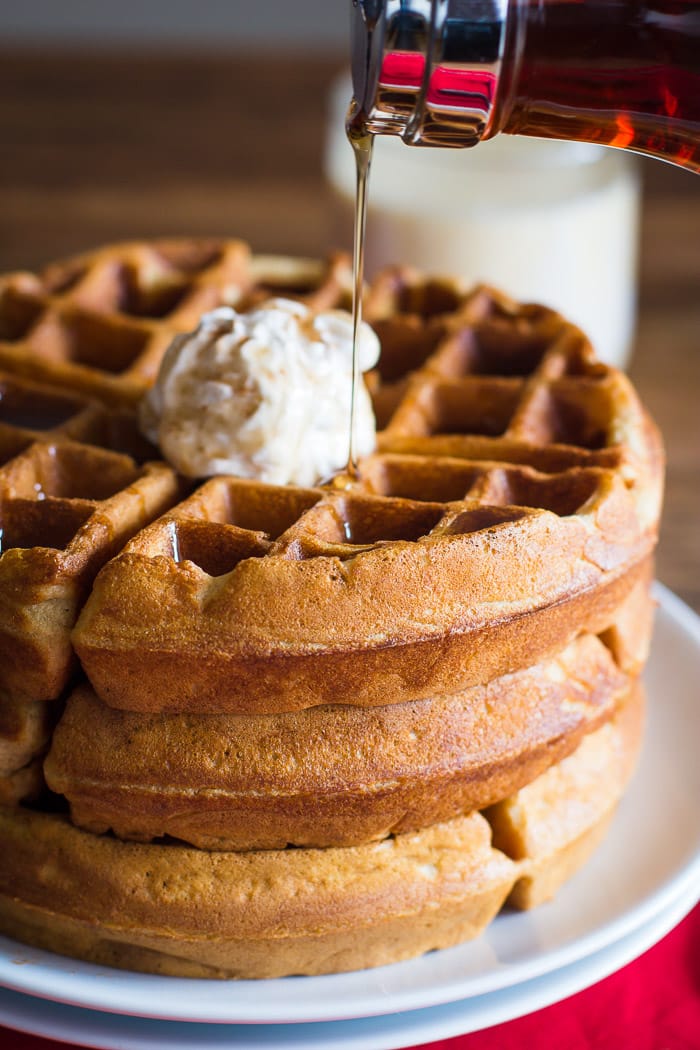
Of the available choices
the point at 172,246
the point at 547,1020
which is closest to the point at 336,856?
the point at 547,1020

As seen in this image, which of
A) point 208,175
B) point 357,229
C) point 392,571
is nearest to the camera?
point 392,571

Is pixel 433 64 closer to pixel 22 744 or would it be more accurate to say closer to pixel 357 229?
pixel 357 229

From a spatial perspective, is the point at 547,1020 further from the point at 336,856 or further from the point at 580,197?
the point at 580,197

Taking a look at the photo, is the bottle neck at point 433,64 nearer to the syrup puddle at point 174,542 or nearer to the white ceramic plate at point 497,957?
the syrup puddle at point 174,542

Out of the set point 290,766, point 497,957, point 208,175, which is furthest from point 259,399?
point 208,175

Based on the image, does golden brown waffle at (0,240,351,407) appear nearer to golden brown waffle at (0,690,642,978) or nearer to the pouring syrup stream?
the pouring syrup stream

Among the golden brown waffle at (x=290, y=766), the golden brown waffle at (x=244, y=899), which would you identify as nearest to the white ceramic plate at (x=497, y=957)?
the golden brown waffle at (x=244, y=899)
